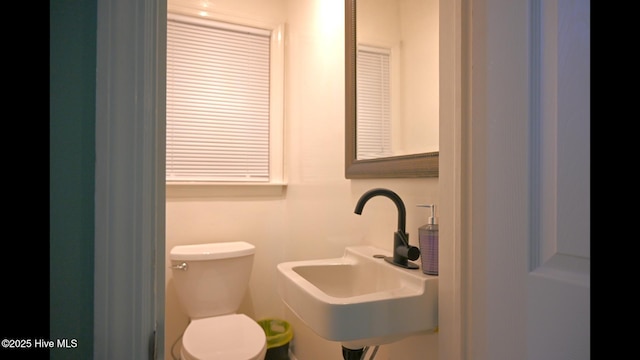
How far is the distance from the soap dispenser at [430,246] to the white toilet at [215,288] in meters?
0.86

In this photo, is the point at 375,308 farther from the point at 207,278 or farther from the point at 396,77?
the point at 207,278

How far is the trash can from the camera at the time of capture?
1.83 meters

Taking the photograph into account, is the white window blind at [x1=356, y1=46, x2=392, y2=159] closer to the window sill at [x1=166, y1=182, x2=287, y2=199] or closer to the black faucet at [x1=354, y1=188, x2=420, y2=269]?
the black faucet at [x1=354, y1=188, x2=420, y2=269]

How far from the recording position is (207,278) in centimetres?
167

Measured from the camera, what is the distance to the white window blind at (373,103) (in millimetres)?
1214

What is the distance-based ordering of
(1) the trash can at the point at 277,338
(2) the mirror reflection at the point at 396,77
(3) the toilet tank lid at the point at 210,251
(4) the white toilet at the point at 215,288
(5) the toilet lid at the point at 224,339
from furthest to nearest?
(1) the trash can at the point at 277,338 < (3) the toilet tank lid at the point at 210,251 < (4) the white toilet at the point at 215,288 < (5) the toilet lid at the point at 224,339 < (2) the mirror reflection at the point at 396,77

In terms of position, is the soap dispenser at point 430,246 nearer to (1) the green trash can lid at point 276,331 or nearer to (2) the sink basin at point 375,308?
(2) the sink basin at point 375,308

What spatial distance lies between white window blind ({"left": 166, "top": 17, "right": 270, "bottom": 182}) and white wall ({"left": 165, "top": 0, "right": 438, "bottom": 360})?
0.48 ft

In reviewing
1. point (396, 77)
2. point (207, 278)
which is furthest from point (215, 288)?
point (396, 77)

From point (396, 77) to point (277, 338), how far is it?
154 centimetres

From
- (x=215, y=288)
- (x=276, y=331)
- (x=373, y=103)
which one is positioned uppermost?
(x=373, y=103)

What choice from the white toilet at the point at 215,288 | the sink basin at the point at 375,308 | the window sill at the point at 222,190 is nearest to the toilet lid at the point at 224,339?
the white toilet at the point at 215,288

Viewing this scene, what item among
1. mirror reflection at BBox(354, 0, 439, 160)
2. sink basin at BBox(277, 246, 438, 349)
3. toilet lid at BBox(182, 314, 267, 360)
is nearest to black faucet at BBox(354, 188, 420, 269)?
sink basin at BBox(277, 246, 438, 349)

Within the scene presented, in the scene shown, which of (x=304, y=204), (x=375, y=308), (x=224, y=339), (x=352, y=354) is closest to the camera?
(x=375, y=308)
